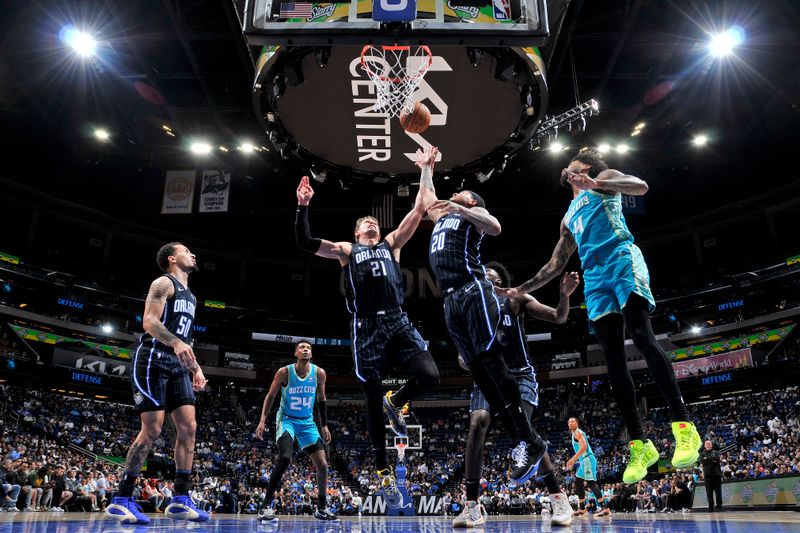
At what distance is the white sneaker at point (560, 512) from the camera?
16.4 ft

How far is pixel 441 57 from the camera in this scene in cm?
1100

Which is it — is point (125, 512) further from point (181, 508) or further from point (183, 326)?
point (183, 326)

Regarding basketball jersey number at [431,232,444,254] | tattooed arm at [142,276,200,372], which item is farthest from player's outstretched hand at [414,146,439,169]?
tattooed arm at [142,276,200,372]

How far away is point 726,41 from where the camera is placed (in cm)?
1731

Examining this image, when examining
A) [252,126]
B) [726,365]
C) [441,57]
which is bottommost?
[726,365]

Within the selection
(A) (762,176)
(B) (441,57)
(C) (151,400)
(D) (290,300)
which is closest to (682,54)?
(B) (441,57)

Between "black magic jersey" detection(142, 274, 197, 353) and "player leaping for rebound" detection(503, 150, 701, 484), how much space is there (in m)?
3.76

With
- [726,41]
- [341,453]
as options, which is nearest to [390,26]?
[726,41]

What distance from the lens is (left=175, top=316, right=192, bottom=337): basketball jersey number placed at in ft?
19.1

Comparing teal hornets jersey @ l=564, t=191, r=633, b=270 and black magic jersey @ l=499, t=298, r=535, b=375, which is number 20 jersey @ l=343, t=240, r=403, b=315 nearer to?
black magic jersey @ l=499, t=298, r=535, b=375

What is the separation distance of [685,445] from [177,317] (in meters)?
4.70

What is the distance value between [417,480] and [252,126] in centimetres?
1819

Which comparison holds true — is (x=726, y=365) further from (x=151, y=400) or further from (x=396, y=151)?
(x=151, y=400)

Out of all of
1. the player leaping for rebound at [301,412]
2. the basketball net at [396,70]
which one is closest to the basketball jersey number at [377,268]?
the player leaping for rebound at [301,412]
